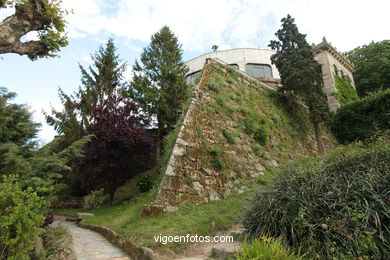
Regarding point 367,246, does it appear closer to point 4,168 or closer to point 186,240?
point 186,240

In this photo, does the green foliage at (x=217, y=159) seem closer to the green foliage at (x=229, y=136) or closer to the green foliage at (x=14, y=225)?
the green foliage at (x=229, y=136)

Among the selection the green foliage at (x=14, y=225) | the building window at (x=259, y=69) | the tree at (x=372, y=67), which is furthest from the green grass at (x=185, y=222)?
the tree at (x=372, y=67)

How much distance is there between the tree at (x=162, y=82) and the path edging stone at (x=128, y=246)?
7.02m

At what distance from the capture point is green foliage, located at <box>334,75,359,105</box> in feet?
52.8

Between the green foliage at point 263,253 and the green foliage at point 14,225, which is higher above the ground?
the green foliage at point 14,225

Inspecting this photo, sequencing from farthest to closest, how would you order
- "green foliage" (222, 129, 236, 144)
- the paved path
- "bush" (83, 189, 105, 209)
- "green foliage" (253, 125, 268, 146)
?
"bush" (83, 189, 105, 209) < "green foliage" (253, 125, 268, 146) < "green foliage" (222, 129, 236, 144) < the paved path

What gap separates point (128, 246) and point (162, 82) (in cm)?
1009

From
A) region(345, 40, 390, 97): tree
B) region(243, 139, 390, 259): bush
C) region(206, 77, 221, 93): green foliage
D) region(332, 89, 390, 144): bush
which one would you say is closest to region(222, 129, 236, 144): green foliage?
region(206, 77, 221, 93): green foliage

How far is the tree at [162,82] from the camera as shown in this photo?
12164 mm

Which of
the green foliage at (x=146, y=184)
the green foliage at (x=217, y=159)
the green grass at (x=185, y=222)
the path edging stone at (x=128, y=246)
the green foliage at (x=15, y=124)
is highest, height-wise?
the green foliage at (x=15, y=124)

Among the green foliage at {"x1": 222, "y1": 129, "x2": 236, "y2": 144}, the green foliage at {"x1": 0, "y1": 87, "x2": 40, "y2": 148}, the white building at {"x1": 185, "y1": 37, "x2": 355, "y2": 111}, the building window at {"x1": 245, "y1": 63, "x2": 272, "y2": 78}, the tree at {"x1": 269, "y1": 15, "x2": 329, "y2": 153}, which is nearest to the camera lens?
the green foliage at {"x1": 0, "y1": 87, "x2": 40, "y2": 148}

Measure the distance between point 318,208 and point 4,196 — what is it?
4.12 meters

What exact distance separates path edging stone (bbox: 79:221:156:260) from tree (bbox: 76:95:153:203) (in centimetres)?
411

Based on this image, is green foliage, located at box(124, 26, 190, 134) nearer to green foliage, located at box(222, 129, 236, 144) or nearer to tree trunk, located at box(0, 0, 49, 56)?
green foliage, located at box(222, 129, 236, 144)
